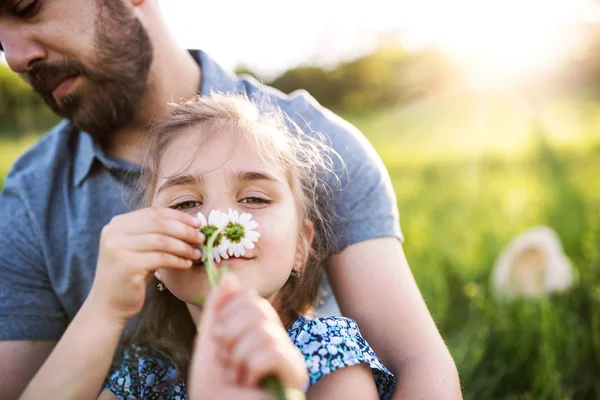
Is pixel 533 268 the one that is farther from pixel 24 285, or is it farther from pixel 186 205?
pixel 24 285

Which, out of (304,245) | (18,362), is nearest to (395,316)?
(304,245)

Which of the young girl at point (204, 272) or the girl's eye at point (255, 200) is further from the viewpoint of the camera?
the girl's eye at point (255, 200)

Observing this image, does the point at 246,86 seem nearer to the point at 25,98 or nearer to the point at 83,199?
the point at 83,199

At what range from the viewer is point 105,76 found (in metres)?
2.34

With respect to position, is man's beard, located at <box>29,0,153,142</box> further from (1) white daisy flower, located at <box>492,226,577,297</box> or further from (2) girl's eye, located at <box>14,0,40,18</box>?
(1) white daisy flower, located at <box>492,226,577,297</box>

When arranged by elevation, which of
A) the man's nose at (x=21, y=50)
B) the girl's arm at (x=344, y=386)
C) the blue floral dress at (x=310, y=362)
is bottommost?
the girl's arm at (x=344, y=386)

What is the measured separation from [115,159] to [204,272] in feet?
3.32

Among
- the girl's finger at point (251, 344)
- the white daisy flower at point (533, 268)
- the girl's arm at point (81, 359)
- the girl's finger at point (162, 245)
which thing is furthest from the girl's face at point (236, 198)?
the white daisy flower at point (533, 268)

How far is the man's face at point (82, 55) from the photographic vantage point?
7.41ft

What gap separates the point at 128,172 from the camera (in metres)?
2.34

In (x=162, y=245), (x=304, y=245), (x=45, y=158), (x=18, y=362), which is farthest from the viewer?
(x=45, y=158)

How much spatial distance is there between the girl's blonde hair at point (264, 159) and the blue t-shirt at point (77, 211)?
9cm

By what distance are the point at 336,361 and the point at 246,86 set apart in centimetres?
134

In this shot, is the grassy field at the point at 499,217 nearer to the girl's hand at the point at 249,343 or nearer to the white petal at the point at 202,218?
the white petal at the point at 202,218
